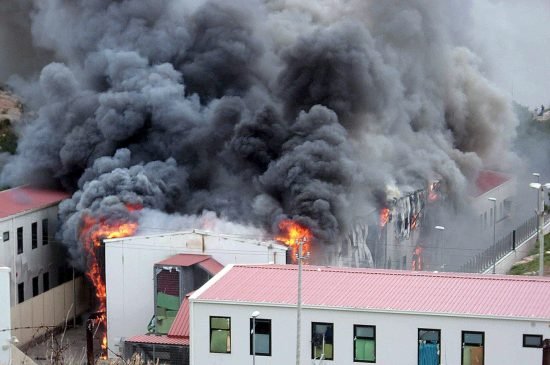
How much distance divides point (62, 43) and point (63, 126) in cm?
896

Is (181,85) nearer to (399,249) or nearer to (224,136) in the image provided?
(224,136)

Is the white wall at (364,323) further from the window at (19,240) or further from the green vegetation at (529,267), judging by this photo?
the green vegetation at (529,267)

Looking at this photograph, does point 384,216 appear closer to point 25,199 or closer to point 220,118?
point 220,118

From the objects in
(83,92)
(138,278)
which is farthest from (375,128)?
(138,278)

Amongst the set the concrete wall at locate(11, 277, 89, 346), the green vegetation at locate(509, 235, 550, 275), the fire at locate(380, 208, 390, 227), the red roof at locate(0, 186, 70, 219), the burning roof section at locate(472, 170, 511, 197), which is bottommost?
the concrete wall at locate(11, 277, 89, 346)

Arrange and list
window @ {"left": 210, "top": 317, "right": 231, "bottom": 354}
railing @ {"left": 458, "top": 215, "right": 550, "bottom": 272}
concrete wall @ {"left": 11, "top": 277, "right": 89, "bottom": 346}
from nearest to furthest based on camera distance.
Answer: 1. window @ {"left": 210, "top": 317, "right": 231, "bottom": 354}
2. concrete wall @ {"left": 11, "top": 277, "right": 89, "bottom": 346}
3. railing @ {"left": 458, "top": 215, "right": 550, "bottom": 272}

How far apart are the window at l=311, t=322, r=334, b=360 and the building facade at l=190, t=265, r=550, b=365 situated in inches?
1.0

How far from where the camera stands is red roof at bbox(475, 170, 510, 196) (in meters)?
66.7

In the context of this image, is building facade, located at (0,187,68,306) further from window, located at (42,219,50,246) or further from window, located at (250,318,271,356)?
window, located at (250,318,271,356)

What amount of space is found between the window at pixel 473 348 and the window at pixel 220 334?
5965 mm

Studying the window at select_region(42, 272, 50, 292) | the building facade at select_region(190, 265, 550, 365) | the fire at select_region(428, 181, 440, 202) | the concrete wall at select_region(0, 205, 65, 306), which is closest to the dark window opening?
the concrete wall at select_region(0, 205, 65, 306)

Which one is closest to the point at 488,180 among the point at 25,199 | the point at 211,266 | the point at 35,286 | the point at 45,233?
the point at 45,233

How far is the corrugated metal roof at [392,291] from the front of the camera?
1145 inches

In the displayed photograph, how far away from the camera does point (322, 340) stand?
29328mm
